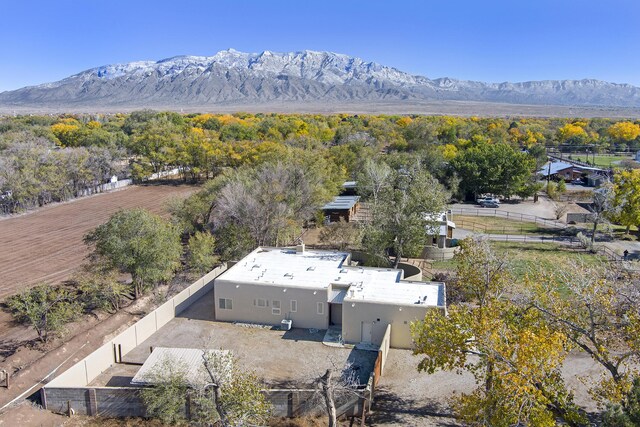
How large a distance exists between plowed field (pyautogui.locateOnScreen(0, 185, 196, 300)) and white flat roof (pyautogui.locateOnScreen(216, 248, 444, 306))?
560 inches

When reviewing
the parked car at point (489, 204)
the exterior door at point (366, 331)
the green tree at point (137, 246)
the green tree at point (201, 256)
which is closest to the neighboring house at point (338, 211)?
the green tree at point (201, 256)

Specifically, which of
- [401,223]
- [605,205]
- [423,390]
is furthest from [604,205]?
[423,390]

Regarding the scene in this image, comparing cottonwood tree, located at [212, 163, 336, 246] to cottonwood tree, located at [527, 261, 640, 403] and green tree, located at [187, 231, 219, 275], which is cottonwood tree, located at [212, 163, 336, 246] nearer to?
green tree, located at [187, 231, 219, 275]

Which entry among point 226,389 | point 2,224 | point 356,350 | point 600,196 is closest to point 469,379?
point 356,350

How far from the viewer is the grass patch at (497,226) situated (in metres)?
41.7

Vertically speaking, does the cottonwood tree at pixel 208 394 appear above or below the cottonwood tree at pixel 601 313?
below

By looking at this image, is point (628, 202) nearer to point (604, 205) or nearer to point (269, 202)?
point (604, 205)

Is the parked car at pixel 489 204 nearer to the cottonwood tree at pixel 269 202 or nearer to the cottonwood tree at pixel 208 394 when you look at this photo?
the cottonwood tree at pixel 269 202

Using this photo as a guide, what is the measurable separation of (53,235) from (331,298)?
30105mm

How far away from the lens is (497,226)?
43781 millimetres

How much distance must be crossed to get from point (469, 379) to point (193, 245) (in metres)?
18.0

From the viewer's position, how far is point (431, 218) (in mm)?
29750

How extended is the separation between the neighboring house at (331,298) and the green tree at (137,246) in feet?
13.5

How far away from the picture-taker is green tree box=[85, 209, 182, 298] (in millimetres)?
24984
